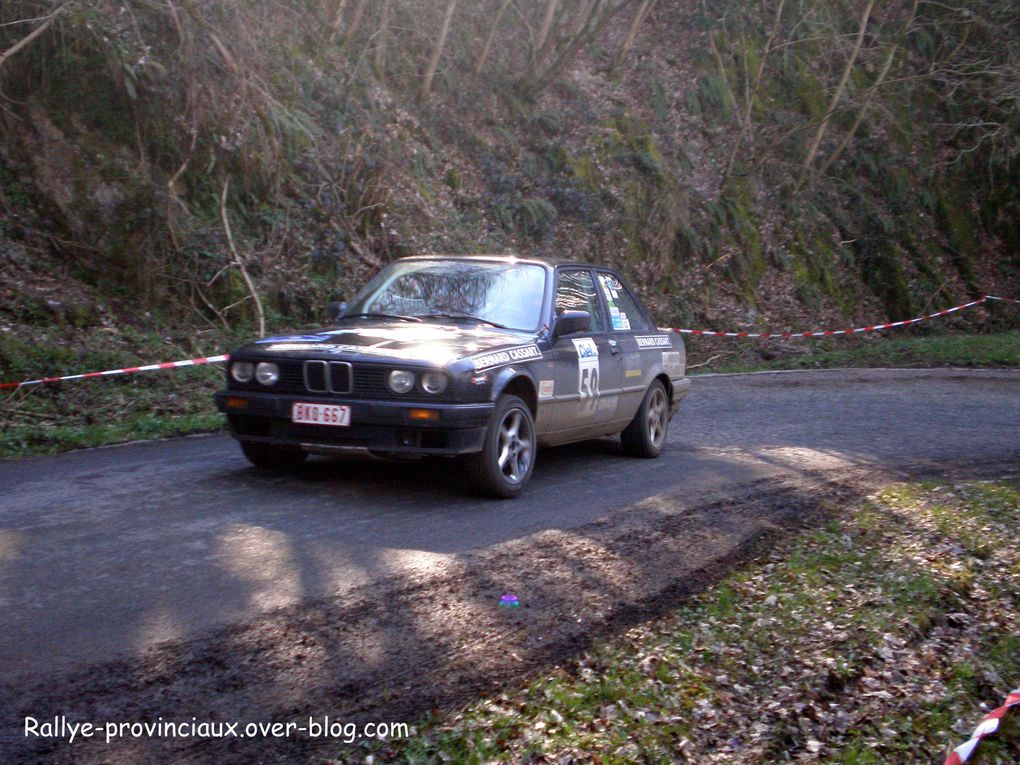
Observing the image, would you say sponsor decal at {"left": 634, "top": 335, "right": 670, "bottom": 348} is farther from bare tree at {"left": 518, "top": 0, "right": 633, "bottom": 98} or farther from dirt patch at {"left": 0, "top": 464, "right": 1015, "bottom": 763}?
bare tree at {"left": 518, "top": 0, "right": 633, "bottom": 98}

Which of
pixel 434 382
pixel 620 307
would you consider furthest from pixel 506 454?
pixel 620 307

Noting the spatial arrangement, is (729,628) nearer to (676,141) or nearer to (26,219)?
(26,219)

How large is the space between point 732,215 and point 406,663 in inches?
→ 848

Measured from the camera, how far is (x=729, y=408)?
13609 mm

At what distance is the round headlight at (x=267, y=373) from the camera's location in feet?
23.7

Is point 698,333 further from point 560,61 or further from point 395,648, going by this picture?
point 395,648

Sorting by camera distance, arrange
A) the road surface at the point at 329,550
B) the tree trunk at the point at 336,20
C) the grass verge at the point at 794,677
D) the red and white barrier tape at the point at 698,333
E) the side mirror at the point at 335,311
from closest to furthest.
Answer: the grass verge at the point at 794,677, the road surface at the point at 329,550, the side mirror at the point at 335,311, the red and white barrier tape at the point at 698,333, the tree trunk at the point at 336,20

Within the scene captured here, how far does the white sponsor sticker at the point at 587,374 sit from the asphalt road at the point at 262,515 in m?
0.56

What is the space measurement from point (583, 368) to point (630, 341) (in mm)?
1093

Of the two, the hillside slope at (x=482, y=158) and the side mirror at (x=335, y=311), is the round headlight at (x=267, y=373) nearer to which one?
the side mirror at (x=335, y=311)

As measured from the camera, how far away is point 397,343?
24.1 ft

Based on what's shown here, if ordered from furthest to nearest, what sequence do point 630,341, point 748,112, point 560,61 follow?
1. point 748,112
2. point 560,61
3. point 630,341

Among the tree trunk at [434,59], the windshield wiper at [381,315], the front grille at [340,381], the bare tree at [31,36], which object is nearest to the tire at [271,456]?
the front grille at [340,381]

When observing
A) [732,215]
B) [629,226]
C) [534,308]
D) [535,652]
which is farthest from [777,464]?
[732,215]
